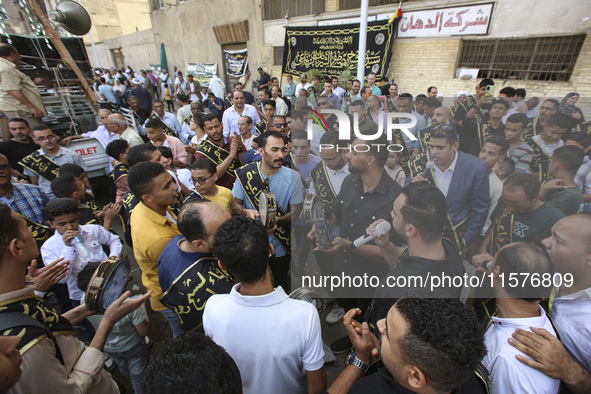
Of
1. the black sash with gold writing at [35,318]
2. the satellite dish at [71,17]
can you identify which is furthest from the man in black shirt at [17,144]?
the satellite dish at [71,17]

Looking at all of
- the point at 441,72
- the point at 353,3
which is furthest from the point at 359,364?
the point at 353,3

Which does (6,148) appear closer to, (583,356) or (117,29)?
(583,356)

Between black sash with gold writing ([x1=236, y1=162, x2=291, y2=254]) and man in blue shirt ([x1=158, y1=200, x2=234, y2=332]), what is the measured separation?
92 cm

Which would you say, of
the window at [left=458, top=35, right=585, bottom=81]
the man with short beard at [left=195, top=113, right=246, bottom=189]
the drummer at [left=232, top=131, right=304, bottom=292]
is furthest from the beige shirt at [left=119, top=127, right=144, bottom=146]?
the window at [left=458, top=35, right=585, bottom=81]

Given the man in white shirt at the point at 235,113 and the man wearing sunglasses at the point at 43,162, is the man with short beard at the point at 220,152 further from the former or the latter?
the man wearing sunglasses at the point at 43,162

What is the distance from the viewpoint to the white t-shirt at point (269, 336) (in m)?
1.25

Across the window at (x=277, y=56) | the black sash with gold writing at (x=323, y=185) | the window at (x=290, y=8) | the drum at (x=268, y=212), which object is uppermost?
the window at (x=290, y=8)

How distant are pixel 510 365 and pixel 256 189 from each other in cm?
219

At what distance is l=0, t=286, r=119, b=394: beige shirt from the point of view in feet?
3.69

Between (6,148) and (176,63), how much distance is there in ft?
64.4

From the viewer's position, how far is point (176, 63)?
811 inches

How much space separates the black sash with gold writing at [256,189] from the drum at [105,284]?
126cm

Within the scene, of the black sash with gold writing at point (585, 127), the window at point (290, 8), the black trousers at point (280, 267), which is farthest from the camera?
the window at point (290, 8)

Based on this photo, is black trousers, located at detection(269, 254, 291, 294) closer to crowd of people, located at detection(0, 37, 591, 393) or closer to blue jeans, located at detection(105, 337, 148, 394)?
crowd of people, located at detection(0, 37, 591, 393)
